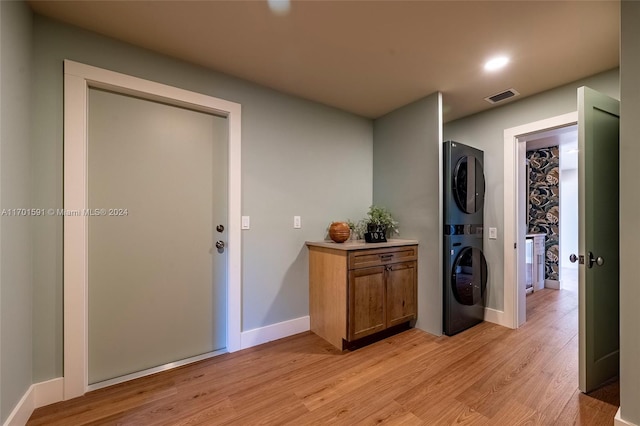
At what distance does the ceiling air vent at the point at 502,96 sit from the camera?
2584 mm

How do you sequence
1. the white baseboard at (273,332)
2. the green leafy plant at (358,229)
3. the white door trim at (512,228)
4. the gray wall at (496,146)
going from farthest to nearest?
the green leafy plant at (358,229), the white door trim at (512,228), the gray wall at (496,146), the white baseboard at (273,332)

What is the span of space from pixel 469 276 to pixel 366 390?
1690 mm

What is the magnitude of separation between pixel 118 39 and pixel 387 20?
181cm

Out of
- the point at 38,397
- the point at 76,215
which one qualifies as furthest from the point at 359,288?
the point at 38,397

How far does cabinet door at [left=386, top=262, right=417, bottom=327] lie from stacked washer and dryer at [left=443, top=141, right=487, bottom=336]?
30 centimetres

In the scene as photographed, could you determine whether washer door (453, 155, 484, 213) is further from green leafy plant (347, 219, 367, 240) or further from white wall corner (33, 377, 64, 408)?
white wall corner (33, 377, 64, 408)

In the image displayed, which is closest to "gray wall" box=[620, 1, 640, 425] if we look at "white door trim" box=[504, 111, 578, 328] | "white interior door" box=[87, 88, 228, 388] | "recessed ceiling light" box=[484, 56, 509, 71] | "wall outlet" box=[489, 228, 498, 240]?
"recessed ceiling light" box=[484, 56, 509, 71]

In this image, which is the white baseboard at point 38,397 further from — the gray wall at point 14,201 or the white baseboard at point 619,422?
the white baseboard at point 619,422

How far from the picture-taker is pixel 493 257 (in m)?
2.96

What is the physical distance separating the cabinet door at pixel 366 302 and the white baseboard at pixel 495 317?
1.38 metres

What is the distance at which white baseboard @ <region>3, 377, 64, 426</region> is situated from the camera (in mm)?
1429

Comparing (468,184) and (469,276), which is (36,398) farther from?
(468,184)

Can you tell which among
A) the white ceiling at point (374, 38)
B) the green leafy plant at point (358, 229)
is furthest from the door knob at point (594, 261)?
the green leafy plant at point (358, 229)

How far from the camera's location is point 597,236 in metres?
1.74
